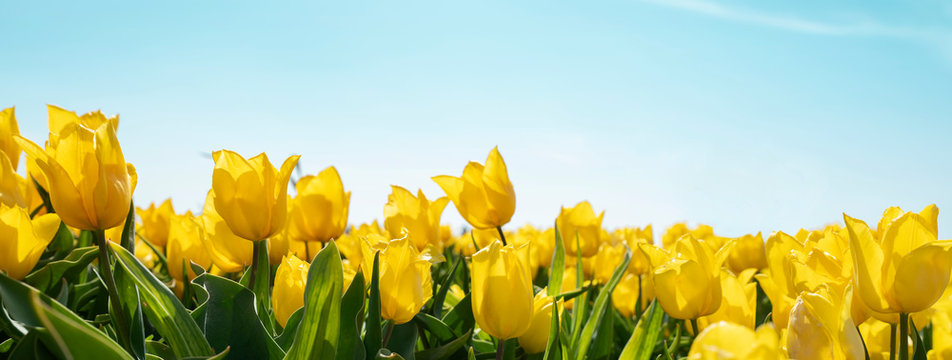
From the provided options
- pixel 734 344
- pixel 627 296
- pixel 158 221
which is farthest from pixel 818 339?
pixel 158 221

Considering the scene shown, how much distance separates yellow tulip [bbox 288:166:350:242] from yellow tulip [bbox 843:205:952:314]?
55.1 inches

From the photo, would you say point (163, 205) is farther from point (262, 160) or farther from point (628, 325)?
point (628, 325)

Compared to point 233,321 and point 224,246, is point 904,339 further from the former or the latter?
point 224,246

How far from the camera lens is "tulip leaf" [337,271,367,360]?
1.20m

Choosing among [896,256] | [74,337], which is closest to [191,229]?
[74,337]

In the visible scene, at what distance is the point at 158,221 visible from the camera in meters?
2.86

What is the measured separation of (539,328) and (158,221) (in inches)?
77.2

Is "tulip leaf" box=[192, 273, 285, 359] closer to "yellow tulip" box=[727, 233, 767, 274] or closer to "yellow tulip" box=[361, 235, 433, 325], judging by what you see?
"yellow tulip" box=[361, 235, 433, 325]

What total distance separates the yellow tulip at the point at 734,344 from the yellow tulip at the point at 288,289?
1.02m

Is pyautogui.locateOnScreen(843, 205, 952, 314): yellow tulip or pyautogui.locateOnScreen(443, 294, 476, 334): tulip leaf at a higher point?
pyautogui.locateOnScreen(843, 205, 952, 314): yellow tulip

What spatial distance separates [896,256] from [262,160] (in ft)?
→ 4.06

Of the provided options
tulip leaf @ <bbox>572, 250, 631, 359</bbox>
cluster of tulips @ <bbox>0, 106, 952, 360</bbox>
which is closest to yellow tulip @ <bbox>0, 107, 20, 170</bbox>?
cluster of tulips @ <bbox>0, 106, 952, 360</bbox>

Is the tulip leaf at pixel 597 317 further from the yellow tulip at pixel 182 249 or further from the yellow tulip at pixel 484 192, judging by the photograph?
the yellow tulip at pixel 182 249

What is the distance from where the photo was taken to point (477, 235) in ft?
11.4
